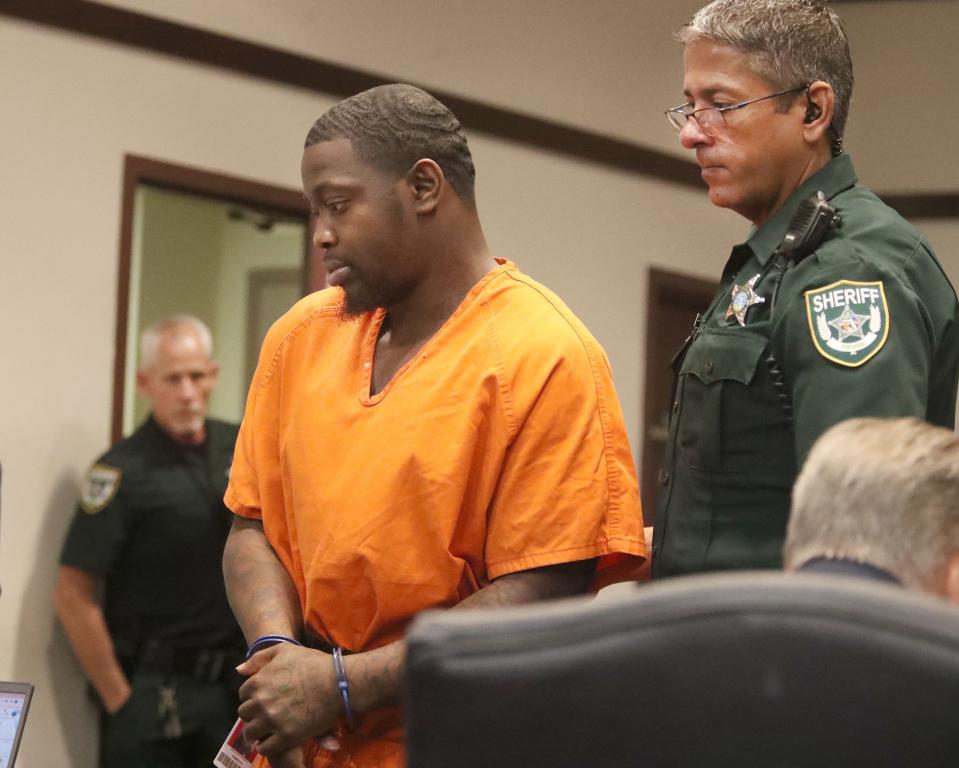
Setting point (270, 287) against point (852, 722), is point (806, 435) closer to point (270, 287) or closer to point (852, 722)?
point (852, 722)

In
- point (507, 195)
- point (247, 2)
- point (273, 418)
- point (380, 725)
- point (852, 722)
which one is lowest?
point (380, 725)

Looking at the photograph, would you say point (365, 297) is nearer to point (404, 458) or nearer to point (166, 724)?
point (404, 458)

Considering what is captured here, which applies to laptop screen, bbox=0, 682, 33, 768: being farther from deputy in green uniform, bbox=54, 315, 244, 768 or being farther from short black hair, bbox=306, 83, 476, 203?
deputy in green uniform, bbox=54, 315, 244, 768

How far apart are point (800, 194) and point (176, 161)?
3209 mm

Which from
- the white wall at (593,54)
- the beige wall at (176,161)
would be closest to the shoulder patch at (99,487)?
the beige wall at (176,161)

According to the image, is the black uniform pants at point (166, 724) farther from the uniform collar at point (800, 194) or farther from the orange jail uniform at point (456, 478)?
the uniform collar at point (800, 194)

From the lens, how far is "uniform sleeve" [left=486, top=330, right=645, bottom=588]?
1886 millimetres

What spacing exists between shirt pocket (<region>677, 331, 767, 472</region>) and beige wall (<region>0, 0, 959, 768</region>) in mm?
2939

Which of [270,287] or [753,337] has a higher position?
[270,287]

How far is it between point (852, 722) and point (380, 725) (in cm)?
118

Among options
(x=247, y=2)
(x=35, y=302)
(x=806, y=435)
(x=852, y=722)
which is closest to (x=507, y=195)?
(x=247, y=2)

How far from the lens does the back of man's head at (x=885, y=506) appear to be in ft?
3.62

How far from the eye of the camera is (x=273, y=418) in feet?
6.97

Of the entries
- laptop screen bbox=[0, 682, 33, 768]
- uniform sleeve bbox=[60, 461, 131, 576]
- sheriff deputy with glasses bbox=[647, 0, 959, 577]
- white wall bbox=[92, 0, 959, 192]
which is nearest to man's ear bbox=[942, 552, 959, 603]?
sheriff deputy with glasses bbox=[647, 0, 959, 577]
